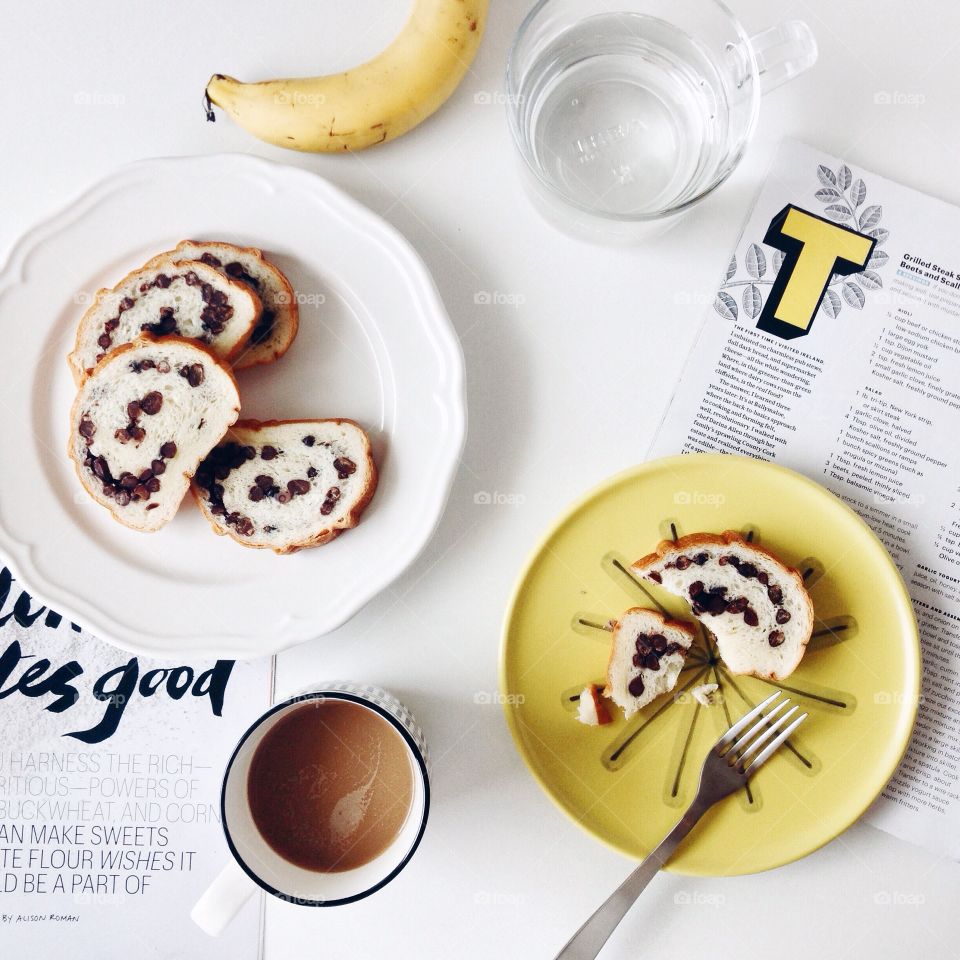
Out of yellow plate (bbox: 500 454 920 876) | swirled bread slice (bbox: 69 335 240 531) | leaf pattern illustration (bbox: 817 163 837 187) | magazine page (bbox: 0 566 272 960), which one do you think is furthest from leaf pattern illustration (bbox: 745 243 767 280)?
magazine page (bbox: 0 566 272 960)

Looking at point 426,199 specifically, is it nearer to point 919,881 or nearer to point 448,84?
point 448,84

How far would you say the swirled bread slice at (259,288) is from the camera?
2.84ft

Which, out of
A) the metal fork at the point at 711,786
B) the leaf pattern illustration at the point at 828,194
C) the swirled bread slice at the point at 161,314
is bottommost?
the metal fork at the point at 711,786

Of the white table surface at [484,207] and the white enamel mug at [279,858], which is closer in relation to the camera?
the white enamel mug at [279,858]

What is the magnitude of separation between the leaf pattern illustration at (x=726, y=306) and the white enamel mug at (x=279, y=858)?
22.6 inches

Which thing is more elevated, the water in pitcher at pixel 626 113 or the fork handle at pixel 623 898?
the water in pitcher at pixel 626 113

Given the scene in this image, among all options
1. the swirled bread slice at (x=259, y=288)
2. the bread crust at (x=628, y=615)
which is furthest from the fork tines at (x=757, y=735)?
the swirled bread slice at (x=259, y=288)

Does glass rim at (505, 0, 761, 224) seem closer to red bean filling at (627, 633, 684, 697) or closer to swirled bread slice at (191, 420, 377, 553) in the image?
swirled bread slice at (191, 420, 377, 553)

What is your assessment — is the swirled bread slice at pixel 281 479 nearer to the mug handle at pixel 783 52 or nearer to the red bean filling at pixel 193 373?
the red bean filling at pixel 193 373

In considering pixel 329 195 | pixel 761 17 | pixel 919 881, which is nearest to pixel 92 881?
pixel 329 195

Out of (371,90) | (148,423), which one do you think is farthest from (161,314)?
(371,90)

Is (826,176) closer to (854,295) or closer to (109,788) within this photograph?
(854,295)

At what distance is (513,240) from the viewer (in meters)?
0.93

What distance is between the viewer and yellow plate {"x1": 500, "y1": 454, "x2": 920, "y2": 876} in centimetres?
87
